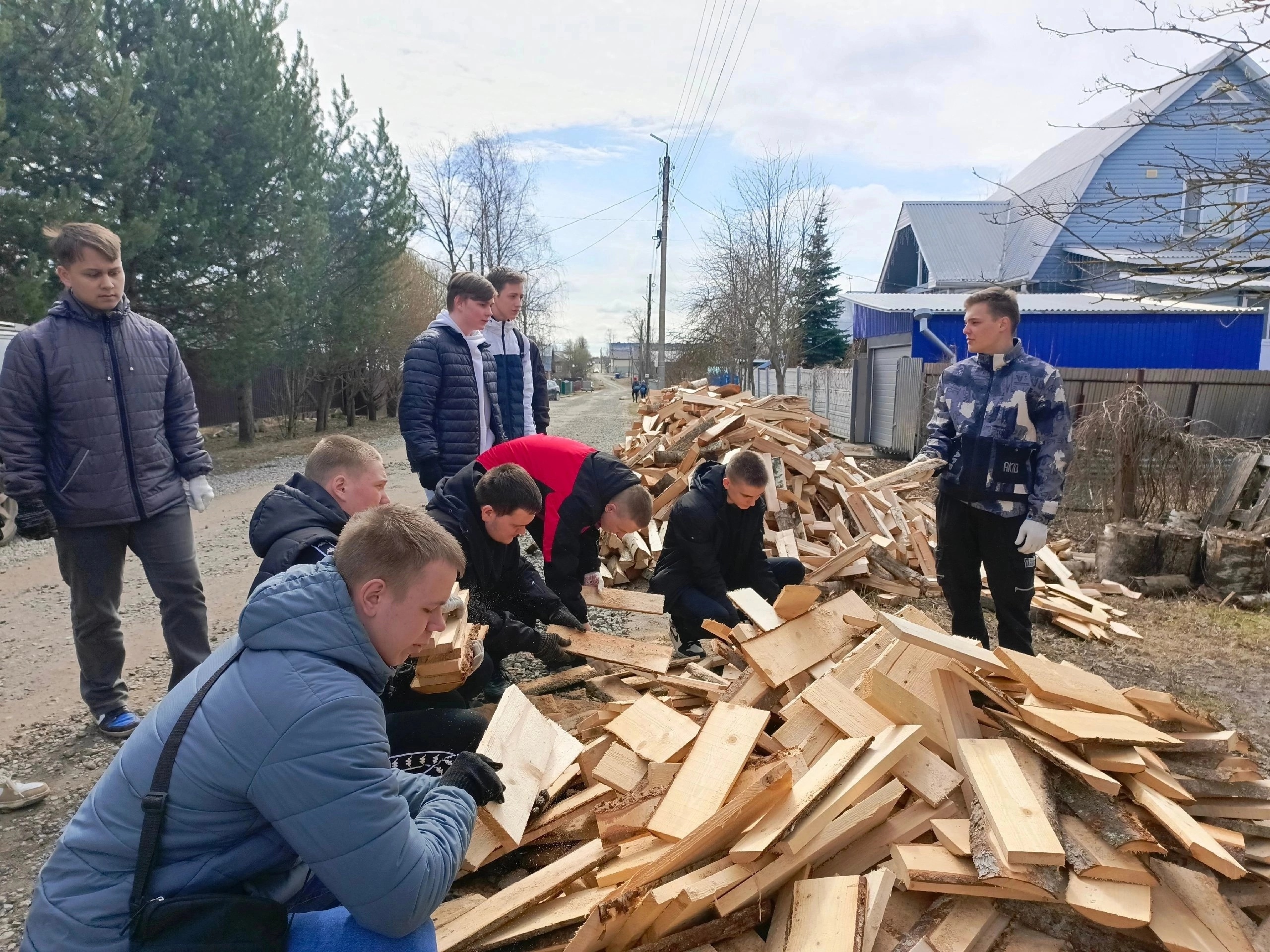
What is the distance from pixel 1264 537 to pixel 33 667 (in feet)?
28.6

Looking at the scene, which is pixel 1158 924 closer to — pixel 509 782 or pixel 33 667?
pixel 509 782

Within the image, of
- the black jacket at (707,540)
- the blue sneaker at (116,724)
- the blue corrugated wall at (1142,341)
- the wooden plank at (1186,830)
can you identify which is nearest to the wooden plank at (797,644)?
the black jacket at (707,540)

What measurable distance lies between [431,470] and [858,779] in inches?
126

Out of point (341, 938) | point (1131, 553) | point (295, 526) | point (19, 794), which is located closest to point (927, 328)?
point (1131, 553)

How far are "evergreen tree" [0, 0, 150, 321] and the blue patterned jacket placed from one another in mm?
11315

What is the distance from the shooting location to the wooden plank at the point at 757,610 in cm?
362

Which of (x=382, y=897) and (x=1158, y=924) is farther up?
(x=382, y=897)

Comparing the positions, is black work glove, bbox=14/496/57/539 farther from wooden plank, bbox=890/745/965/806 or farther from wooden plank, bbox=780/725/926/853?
wooden plank, bbox=890/745/965/806

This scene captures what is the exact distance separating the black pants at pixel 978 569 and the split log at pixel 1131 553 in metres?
2.93

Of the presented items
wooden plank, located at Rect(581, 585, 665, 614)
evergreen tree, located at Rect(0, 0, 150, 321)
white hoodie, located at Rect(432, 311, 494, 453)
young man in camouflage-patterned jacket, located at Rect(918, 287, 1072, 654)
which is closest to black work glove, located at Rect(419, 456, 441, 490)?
white hoodie, located at Rect(432, 311, 494, 453)

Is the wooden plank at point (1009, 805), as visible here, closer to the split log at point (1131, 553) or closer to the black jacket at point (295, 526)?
the black jacket at point (295, 526)

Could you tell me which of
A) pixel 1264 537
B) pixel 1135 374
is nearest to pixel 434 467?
pixel 1264 537

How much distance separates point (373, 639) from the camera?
1.74 m

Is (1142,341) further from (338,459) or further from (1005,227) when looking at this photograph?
(338,459)
